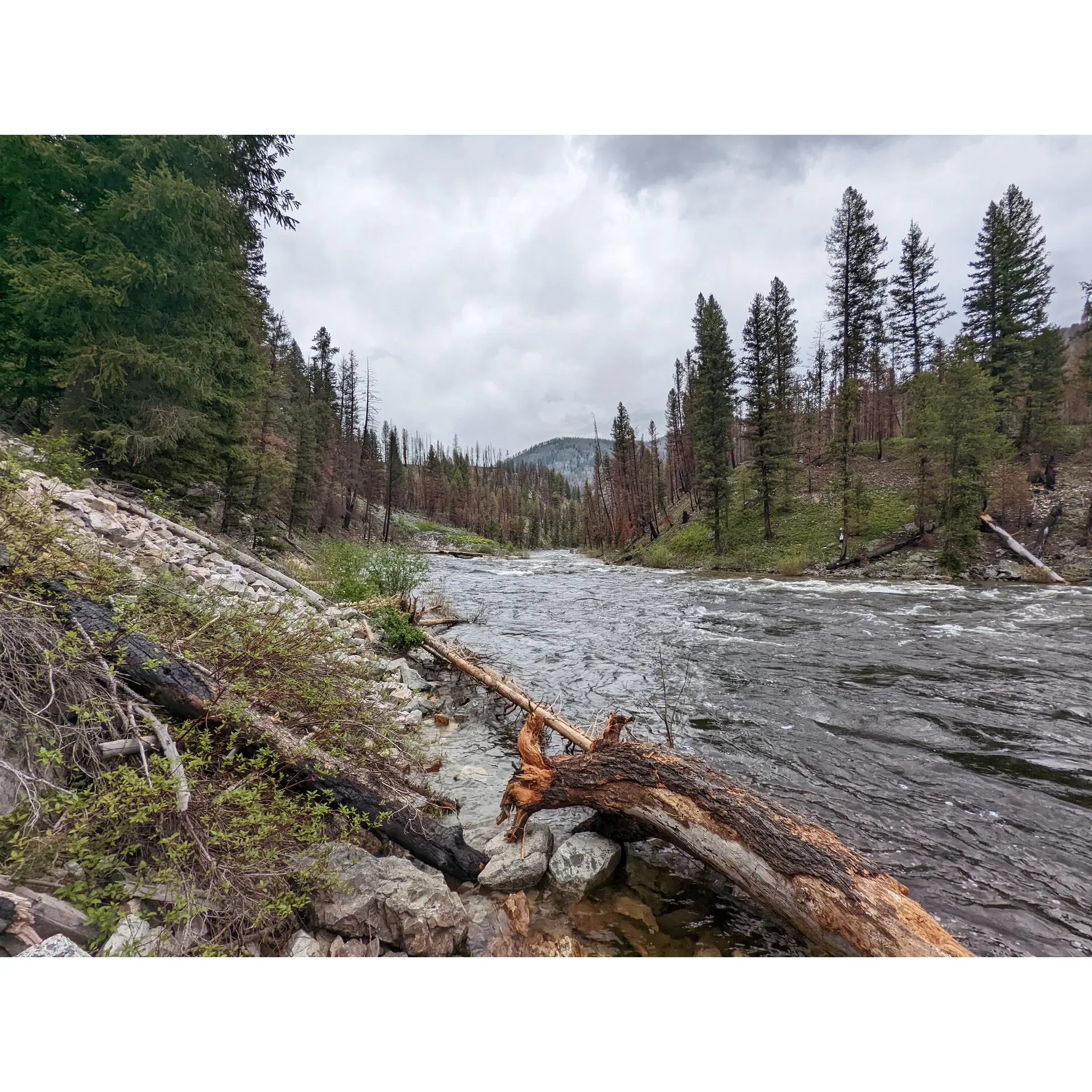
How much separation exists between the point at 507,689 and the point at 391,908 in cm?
394

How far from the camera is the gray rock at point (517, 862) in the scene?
3.48 m

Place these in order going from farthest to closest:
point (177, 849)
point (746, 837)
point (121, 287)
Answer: point (121, 287)
point (746, 837)
point (177, 849)

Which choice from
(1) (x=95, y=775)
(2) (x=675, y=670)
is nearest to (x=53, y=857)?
(1) (x=95, y=775)

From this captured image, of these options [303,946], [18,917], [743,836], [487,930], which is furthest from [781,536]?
[18,917]

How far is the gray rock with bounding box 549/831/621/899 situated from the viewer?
3.52 metres

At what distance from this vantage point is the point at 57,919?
206 centimetres

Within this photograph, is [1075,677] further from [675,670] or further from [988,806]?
[675,670]

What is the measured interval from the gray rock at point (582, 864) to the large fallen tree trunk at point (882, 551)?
23.6 m

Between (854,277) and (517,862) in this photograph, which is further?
(854,277)

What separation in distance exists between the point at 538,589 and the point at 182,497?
13103 mm

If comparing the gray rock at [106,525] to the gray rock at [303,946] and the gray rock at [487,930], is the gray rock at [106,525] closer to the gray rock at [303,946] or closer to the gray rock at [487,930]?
the gray rock at [303,946]

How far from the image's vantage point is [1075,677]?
23.6ft

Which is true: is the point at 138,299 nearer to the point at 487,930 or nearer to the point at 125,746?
the point at 125,746

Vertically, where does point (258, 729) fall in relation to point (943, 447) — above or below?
below
